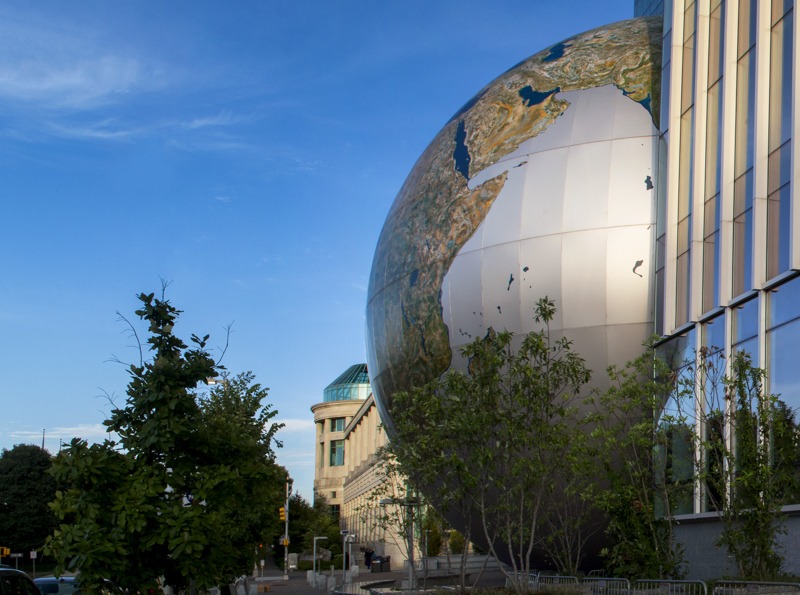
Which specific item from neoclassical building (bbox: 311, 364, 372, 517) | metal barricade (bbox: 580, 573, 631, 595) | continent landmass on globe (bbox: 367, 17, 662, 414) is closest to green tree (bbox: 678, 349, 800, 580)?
metal barricade (bbox: 580, 573, 631, 595)

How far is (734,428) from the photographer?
64.5 feet

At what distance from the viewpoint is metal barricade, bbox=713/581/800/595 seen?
15852mm

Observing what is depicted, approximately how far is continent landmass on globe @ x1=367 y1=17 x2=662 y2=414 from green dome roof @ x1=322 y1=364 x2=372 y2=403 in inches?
4450

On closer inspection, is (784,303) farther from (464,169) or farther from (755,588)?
(464,169)

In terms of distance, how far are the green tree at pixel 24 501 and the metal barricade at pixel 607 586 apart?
6896cm

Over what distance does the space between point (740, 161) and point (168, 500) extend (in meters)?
12.9

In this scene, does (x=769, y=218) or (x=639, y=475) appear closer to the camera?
(x=769, y=218)

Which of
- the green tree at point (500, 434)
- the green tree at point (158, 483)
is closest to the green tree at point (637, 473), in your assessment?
the green tree at point (500, 434)

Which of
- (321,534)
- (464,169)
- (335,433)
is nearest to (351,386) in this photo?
(335,433)

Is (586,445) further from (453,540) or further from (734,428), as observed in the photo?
(453,540)

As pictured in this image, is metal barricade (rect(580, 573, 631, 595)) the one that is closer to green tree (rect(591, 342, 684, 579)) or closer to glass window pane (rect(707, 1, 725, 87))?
green tree (rect(591, 342, 684, 579))

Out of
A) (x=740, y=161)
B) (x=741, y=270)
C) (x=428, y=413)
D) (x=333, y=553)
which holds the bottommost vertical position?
(x=333, y=553)

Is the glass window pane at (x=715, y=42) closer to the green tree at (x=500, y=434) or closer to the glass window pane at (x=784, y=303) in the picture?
the glass window pane at (x=784, y=303)

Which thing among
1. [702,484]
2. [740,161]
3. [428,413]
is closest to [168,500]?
[428,413]
